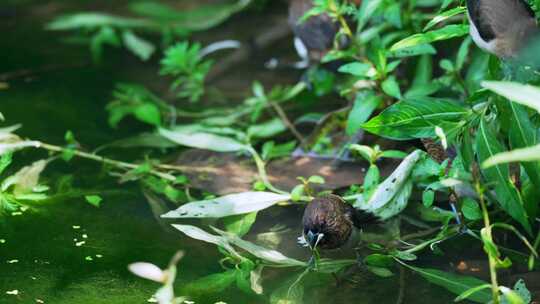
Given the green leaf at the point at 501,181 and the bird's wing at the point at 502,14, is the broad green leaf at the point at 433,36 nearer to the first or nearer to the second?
the bird's wing at the point at 502,14

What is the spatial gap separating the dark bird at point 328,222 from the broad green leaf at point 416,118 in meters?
0.26

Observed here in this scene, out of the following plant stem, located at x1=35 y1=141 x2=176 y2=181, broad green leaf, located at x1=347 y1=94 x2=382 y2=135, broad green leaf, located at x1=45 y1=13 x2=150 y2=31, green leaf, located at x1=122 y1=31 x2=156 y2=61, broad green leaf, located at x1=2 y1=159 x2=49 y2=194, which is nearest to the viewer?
broad green leaf, located at x1=2 y1=159 x2=49 y2=194

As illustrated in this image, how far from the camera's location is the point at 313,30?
3.37 metres

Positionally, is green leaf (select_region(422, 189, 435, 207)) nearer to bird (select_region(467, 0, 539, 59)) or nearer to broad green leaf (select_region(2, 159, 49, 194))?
bird (select_region(467, 0, 539, 59))

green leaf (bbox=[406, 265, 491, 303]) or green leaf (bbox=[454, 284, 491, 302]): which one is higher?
green leaf (bbox=[454, 284, 491, 302])

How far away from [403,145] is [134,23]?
187 centimetres

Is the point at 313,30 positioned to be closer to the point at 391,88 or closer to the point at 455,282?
the point at 391,88

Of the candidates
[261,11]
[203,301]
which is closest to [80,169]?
[203,301]

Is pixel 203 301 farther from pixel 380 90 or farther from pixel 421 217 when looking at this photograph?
pixel 380 90

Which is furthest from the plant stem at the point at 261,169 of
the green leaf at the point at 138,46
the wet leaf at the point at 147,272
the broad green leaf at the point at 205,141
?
the green leaf at the point at 138,46

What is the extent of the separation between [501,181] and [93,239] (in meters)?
1.12

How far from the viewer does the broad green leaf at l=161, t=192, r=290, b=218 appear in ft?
7.98

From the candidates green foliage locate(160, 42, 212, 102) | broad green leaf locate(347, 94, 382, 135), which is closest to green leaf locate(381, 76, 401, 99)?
broad green leaf locate(347, 94, 382, 135)

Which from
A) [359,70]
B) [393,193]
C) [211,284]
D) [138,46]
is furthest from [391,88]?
[138,46]
